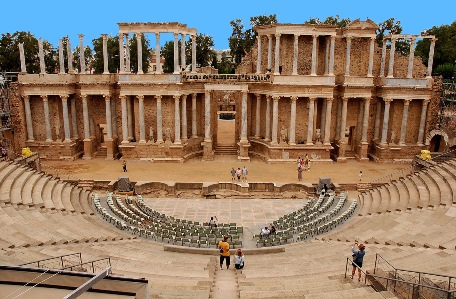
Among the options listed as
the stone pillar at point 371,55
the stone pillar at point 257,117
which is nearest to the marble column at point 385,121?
the stone pillar at point 371,55

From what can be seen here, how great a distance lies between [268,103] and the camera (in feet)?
128

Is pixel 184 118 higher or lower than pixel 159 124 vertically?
higher

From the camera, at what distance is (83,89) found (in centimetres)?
3775

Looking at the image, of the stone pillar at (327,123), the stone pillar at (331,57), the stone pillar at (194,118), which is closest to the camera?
the stone pillar at (331,57)

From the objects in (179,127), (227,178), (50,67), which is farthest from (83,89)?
(50,67)

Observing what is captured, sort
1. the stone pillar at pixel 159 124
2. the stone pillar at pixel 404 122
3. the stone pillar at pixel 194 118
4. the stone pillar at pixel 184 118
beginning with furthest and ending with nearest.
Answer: the stone pillar at pixel 194 118
the stone pillar at pixel 184 118
the stone pillar at pixel 159 124
the stone pillar at pixel 404 122

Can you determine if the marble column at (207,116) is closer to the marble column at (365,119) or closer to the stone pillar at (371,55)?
the marble column at (365,119)

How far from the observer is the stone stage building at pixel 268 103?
122 ft

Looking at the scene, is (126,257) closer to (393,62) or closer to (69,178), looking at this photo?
(69,178)

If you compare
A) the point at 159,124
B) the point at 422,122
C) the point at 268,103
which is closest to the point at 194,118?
the point at 159,124

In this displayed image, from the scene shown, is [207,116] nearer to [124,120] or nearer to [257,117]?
[257,117]

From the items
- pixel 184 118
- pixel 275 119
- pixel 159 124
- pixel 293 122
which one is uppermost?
pixel 275 119

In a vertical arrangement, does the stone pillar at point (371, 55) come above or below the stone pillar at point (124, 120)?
above

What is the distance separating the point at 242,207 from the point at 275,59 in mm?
16566
